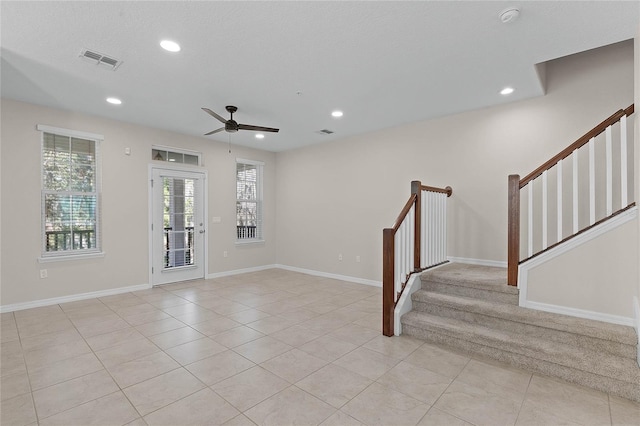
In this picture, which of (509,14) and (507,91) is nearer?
(509,14)

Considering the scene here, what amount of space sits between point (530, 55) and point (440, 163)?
6.61ft

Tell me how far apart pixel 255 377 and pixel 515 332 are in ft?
7.75

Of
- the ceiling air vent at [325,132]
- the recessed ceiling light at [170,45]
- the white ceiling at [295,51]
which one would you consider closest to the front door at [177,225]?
the white ceiling at [295,51]

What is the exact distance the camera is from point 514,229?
9.85 ft

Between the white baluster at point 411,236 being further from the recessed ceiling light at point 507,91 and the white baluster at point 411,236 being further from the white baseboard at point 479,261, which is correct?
the recessed ceiling light at point 507,91

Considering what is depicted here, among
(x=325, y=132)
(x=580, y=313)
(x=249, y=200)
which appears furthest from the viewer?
→ (x=249, y=200)

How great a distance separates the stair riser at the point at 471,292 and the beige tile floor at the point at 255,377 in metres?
0.66

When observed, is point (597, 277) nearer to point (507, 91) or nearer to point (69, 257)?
point (507, 91)

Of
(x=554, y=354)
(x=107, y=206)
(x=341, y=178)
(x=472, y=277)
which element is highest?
(x=341, y=178)

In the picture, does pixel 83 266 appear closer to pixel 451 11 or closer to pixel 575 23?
pixel 451 11

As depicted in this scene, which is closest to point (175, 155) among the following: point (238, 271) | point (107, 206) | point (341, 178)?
point (107, 206)

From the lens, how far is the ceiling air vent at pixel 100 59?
284cm

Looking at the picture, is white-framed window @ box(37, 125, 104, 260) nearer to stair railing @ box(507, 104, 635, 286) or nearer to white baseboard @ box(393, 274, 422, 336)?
white baseboard @ box(393, 274, 422, 336)

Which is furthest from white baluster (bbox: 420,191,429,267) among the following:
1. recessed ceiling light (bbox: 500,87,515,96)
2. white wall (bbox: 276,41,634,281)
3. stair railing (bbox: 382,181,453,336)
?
recessed ceiling light (bbox: 500,87,515,96)
